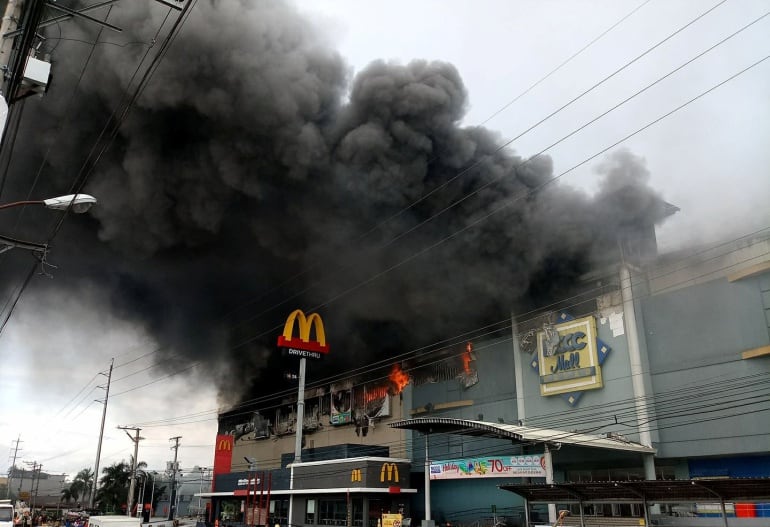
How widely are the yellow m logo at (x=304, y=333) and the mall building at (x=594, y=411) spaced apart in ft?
24.2

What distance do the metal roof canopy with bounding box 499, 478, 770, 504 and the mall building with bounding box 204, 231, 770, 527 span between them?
0.23 feet

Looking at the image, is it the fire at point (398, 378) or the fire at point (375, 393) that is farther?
the fire at point (375, 393)

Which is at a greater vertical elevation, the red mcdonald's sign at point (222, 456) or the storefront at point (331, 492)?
the red mcdonald's sign at point (222, 456)

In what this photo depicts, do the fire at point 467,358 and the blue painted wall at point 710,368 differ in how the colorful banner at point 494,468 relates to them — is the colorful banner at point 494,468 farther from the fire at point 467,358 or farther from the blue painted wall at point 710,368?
the fire at point 467,358

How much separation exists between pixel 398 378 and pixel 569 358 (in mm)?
14585

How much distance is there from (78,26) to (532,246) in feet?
69.8

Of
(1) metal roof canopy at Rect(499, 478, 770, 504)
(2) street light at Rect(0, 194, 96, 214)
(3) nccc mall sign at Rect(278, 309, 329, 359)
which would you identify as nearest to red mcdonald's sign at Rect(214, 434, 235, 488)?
(3) nccc mall sign at Rect(278, 309, 329, 359)

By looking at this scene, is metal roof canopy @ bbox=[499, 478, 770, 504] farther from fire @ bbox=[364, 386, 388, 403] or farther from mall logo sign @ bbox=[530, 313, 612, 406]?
fire @ bbox=[364, 386, 388, 403]

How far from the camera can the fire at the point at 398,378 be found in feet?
129

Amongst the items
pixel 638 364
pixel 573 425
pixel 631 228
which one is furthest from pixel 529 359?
pixel 631 228

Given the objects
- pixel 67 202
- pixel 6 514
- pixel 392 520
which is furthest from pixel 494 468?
pixel 67 202

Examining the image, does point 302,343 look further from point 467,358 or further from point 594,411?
point 594,411

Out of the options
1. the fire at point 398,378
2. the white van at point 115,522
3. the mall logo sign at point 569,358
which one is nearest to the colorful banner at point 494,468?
the mall logo sign at point 569,358

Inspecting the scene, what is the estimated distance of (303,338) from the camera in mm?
41031
